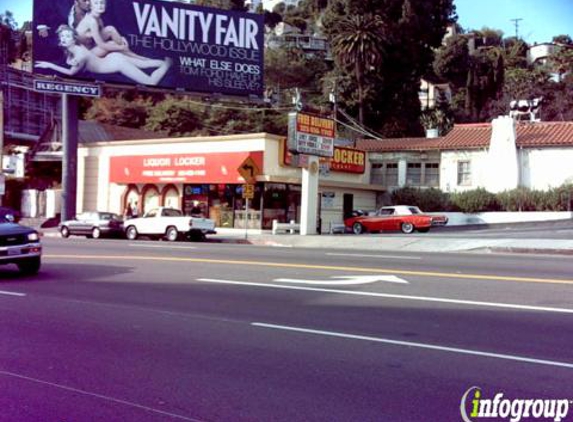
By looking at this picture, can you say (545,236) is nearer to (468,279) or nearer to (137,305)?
(468,279)

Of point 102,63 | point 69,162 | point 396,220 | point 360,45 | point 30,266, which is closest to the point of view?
point 30,266

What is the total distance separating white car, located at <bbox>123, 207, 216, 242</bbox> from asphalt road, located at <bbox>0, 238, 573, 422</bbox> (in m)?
14.7

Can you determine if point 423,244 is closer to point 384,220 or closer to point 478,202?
point 384,220

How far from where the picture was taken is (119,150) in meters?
38.9

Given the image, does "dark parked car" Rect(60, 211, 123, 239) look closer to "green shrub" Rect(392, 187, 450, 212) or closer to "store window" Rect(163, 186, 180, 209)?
"store window" Rect(163, 186, 180, 209)

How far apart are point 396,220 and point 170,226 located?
11.2m

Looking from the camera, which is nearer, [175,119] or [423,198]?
[423,198]

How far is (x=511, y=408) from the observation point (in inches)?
212

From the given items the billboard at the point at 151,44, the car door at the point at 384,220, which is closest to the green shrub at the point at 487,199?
the car door at the point at 384,220

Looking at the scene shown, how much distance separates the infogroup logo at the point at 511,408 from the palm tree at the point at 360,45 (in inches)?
2111

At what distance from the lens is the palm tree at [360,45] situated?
5684 cm

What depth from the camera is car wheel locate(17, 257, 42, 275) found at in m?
14.3

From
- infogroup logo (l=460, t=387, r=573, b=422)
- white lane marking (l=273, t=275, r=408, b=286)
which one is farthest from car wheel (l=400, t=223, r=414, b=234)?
infogroup logo (l=460, t=387, r=573, b=422)

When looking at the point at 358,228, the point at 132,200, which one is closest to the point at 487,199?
the point at 358,228
